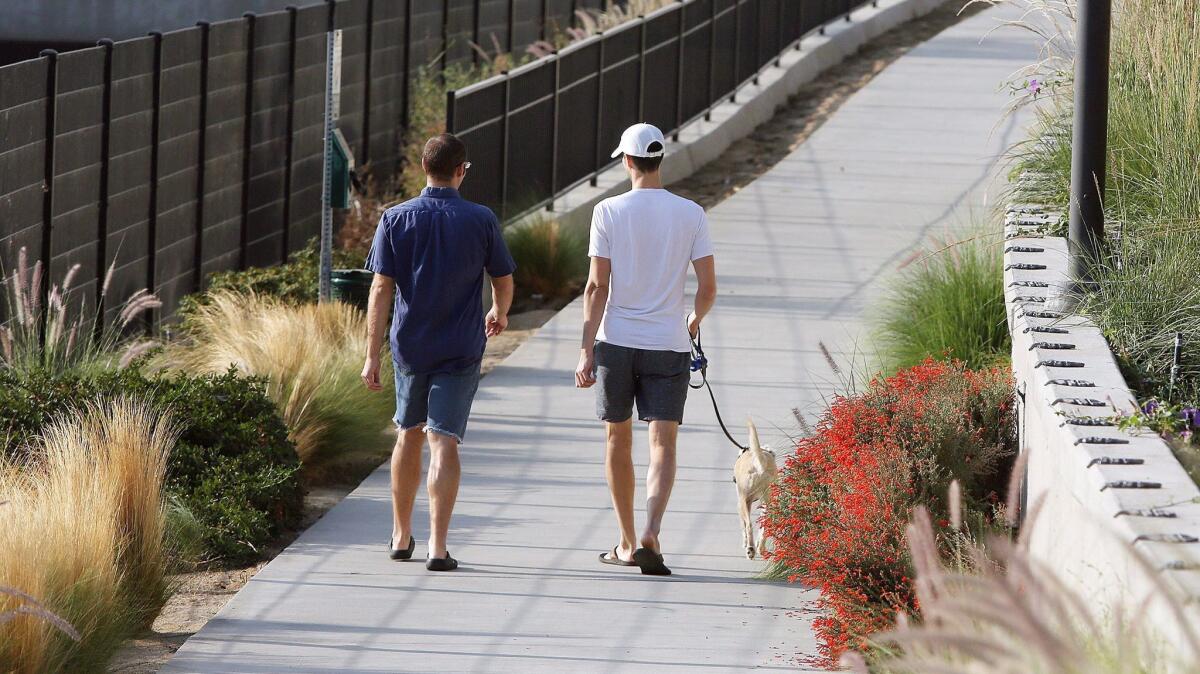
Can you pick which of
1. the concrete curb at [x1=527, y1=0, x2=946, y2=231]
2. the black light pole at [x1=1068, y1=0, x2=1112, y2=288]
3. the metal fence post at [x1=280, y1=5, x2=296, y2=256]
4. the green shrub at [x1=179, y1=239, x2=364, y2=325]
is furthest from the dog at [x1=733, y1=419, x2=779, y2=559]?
the metal fence post at [x1=280, y1=5, x2=296, y2=256]

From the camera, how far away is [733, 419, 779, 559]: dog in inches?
261

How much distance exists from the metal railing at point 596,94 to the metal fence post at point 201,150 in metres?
1.70

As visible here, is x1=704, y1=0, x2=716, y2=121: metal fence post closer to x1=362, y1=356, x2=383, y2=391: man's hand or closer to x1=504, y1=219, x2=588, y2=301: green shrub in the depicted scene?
x1=504, y1=219, x2=588, y2=301: green shrub

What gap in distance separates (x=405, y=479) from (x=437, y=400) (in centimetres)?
36

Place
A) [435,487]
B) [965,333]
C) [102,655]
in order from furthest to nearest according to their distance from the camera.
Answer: [965,333] → [435,487] → [102,655]

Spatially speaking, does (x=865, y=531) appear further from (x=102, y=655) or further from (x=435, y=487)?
(x=102, y=655)

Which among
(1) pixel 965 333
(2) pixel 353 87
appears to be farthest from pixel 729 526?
(2) pixel 353 87

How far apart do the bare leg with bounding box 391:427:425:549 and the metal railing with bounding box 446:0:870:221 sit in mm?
5393

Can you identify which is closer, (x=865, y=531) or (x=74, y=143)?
(x=865, y=531)

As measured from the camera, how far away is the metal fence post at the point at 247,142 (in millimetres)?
12703

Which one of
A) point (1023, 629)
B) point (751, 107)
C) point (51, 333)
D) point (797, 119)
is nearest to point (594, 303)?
point (51, 333)

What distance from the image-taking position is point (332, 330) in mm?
9781

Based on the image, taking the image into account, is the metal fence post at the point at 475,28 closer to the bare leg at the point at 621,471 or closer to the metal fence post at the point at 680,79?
the metal fence post at the point at 680,79

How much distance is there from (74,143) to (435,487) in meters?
4.86
